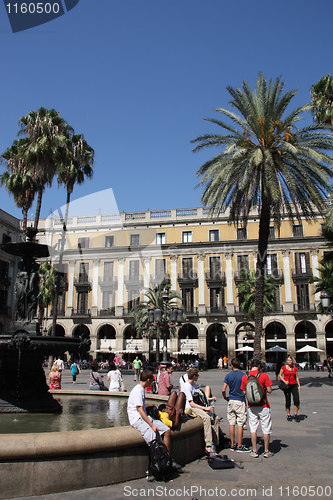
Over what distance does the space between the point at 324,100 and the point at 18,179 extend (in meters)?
17.6

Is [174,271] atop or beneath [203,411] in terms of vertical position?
atop

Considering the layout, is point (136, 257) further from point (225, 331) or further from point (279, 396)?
point (279, 396)

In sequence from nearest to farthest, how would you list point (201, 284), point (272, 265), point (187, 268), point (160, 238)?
point (272, 265), point (201, 284), point (187, 268), point (160, 238)

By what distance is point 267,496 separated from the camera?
196 inches

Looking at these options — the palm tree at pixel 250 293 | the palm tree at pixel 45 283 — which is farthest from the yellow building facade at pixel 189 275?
the palm tree at pixel 45 283

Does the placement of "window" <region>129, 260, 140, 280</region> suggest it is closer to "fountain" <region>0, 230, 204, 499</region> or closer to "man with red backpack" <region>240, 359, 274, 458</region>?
"fountain" <region>0, 230, 204, 499</region>

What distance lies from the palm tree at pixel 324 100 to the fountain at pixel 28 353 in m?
18.1

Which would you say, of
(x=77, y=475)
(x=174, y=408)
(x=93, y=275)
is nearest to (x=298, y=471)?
(x=174, y=408)

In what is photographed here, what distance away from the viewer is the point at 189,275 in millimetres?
46750

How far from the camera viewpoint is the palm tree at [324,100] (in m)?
21.8

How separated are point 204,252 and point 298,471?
40819mm

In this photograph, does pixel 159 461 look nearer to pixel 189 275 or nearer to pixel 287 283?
pixel 287 283

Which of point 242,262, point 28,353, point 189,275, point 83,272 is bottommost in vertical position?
point 28,353

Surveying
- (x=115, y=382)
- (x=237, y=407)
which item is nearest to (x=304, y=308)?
(x=115, y=382)
